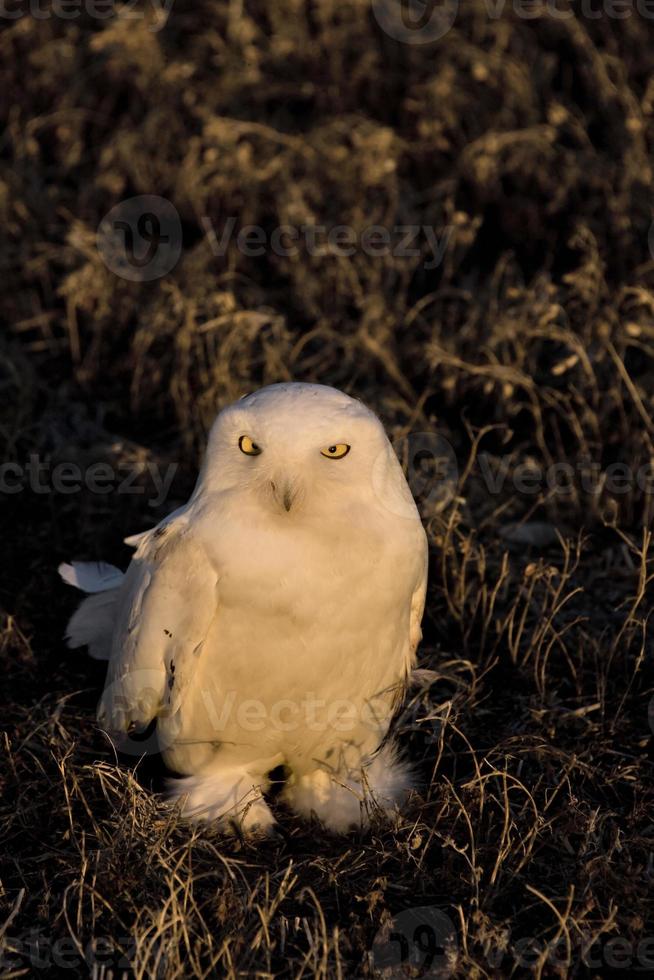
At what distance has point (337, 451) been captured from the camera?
3.27 metres

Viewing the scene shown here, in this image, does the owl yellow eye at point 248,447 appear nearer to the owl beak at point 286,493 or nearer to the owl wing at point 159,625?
the owl beak at point 286,493

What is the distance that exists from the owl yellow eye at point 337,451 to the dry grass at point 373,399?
0.91 meters

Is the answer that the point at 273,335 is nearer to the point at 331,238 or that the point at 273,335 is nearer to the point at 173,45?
the point at 331,238

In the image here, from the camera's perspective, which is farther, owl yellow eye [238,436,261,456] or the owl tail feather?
the owl tail feather

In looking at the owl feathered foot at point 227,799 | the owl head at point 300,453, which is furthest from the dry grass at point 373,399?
the owl head at point 300,453

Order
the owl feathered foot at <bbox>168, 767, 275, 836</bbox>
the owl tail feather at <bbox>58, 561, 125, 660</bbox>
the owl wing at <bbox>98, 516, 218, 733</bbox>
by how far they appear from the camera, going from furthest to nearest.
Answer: the owl tail feather at <bbox>58, 561, 125, 660</bbox> < the owl feathered foot at <bbox>168, 767, 275, 836</bbox> < the owl wing at <bbox>98, 516, 218, 733</bbox>

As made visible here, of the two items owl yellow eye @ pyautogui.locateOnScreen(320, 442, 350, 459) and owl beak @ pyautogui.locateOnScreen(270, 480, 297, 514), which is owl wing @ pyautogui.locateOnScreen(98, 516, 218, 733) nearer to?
owl beak @ pyautogui.locateOnScreen(270, 480, 297, 514)

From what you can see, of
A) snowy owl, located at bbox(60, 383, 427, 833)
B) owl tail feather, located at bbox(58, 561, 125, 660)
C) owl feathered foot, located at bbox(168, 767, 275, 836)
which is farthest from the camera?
owl tail feather, located at bbox(58, 561, 125, 660)

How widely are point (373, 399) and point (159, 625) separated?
2106 millimetres

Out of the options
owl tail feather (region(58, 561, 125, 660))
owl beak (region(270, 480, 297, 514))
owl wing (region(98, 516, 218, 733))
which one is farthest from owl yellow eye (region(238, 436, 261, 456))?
owl tail feather (region(58, 561, 125, 660))

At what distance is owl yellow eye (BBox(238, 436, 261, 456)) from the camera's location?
10.8ft

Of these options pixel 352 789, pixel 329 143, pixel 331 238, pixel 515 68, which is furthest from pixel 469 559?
pixel 515 68

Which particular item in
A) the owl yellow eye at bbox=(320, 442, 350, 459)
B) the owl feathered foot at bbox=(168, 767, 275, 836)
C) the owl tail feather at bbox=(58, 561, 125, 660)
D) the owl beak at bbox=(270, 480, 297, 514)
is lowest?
the owl feathered foot at bbox=(168, 767, 275, 836)

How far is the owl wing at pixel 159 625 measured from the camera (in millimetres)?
3400
